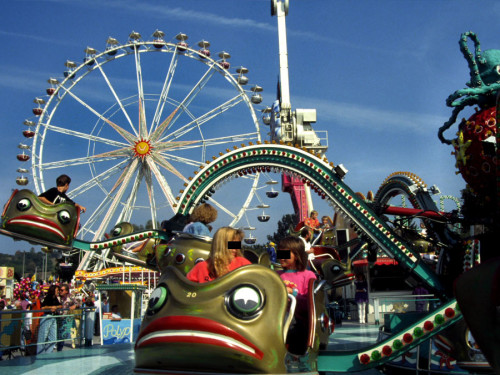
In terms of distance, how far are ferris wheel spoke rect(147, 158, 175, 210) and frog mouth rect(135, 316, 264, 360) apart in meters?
21.1

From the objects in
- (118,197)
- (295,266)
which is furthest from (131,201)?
(295,266)

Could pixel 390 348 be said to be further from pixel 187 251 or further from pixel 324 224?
pixel 324 224

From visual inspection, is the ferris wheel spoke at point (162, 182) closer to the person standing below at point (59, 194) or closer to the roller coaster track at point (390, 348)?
the person standing below at point (59, 194)

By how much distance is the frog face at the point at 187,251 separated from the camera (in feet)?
19.6

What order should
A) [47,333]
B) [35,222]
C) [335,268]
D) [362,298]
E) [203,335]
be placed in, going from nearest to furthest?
[203,335] < [35,222] < [47,333] < [335,268] < [362,298]

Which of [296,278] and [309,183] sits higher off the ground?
[309,183]

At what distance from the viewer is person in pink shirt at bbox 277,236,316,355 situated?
377 cm

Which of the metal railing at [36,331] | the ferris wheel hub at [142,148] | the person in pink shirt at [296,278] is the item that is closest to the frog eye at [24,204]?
the metal railing at [36,331]

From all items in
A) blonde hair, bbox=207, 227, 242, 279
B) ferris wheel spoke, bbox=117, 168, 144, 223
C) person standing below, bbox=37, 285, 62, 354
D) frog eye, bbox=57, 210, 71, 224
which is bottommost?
person standing below, bbox=37, 285, 62, 354

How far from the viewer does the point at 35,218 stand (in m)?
6.05

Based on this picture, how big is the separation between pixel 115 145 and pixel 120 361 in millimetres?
19131

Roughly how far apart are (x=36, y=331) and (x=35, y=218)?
3384mm

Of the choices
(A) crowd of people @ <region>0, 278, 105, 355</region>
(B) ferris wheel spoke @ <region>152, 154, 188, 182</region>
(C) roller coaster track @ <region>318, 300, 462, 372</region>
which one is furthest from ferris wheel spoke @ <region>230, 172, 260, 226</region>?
(C) roller coaster track @ <region>318, 300, 462, 372</region>

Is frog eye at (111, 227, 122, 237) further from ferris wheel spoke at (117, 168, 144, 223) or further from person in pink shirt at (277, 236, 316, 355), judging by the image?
ferris wheel spoke at (117, 168, 144, 223)
